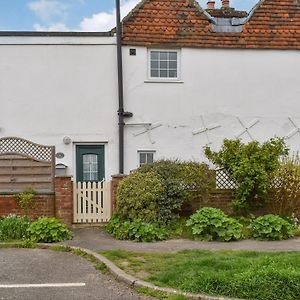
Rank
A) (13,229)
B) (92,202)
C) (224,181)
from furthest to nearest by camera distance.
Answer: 1. (224,181)
2. (92,202)
3. (13,229)

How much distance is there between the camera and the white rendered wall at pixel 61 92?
615 inches

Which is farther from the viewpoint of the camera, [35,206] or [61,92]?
[61,92]

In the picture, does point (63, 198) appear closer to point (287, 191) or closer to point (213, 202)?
point (213, 202)

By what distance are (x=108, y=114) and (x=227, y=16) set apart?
16.9 feet

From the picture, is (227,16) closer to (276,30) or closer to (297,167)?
(276,30)

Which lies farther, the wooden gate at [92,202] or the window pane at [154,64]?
the window pane at [154,64]

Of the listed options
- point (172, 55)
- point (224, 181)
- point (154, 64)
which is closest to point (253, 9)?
point (172, 55)

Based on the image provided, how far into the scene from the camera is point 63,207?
1261 cm

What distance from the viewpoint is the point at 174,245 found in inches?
415

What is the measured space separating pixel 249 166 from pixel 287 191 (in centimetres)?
133

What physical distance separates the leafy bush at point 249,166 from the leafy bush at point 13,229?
502 centimetres

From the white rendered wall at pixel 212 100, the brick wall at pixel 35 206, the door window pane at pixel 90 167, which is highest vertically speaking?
the white rendered wall at pixel 212 100

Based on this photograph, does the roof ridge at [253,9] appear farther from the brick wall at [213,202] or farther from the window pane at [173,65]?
the brick wall at [213,202]

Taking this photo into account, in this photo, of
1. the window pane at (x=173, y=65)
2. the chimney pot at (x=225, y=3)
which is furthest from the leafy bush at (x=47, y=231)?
the chimney pot at (x=225, y=3)
